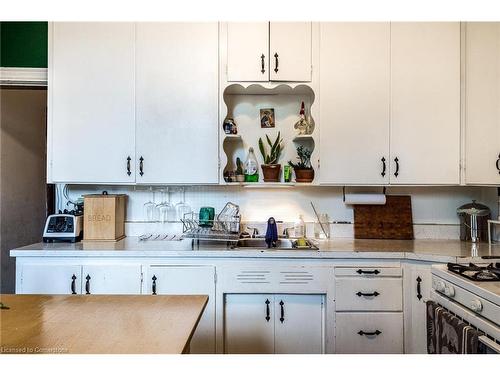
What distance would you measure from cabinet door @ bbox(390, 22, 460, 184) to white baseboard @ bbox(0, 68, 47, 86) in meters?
2.60

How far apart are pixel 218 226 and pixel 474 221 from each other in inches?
74.9

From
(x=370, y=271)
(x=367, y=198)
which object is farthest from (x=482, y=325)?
(x=367, y=198)

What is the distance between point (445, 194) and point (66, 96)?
9.78 feet

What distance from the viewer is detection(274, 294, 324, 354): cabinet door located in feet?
7.11

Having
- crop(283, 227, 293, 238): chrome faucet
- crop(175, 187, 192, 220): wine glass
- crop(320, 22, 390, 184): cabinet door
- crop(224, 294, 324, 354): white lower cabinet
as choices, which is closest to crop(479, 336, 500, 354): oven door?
crop(224, 294, 324, 354): white lower cabinet

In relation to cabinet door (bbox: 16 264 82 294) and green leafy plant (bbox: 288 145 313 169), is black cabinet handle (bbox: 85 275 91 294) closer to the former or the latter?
cabinet door (bbox: 16 264 82 294)

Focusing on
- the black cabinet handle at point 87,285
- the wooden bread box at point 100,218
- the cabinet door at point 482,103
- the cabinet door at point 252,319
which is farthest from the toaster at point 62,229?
the cabinet door at point 482,103

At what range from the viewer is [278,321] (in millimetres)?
2170

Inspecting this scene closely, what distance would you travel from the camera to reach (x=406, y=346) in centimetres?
210

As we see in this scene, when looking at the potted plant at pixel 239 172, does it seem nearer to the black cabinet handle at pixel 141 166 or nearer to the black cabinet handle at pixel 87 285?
the black cabinet handle at pixel 141 166

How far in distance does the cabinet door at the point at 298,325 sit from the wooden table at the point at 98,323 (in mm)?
982

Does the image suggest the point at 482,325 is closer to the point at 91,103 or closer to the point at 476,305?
the point at 476,305

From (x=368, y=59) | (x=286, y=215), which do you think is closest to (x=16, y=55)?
(x=286, y=215)
